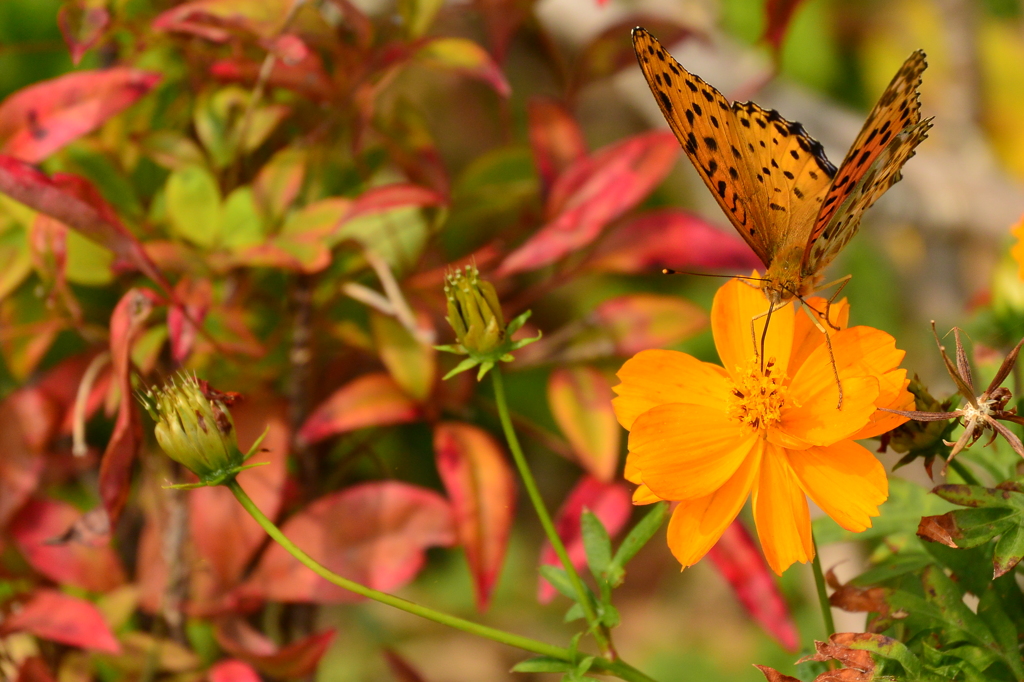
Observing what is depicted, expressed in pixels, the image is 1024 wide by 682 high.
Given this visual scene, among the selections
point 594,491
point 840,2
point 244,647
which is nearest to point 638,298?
point 594,491

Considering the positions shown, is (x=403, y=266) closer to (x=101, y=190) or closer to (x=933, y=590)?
(x=101, y=190)

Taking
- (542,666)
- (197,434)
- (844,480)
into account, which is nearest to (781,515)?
(844,480)

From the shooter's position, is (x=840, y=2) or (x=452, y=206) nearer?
(x=452, y=206)

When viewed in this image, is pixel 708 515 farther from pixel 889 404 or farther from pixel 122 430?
pixel 122 430

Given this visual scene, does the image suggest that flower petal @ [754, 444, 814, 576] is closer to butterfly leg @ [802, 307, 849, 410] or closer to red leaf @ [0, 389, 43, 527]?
butterfly leg @ [802, 307, 849, 410]

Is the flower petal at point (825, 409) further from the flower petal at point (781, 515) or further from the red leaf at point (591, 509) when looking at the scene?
the red leaf at point (591, 509)

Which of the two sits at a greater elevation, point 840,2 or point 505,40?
point 840,2
